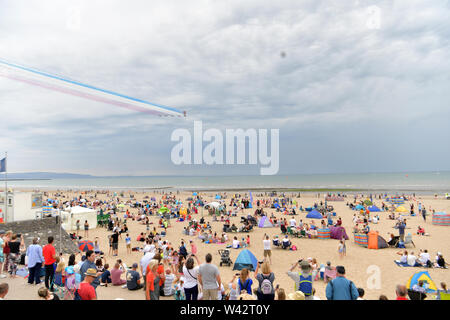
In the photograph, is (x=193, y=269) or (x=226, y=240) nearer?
(x=193, y=269)

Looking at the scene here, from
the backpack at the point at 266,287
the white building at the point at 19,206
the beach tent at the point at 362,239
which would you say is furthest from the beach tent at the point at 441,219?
the white building at the point at 19,206

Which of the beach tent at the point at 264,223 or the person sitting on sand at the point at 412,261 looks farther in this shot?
the beach tent at the point at 264,223

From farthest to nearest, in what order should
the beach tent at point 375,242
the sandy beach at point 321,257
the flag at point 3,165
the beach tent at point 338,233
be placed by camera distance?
the beach tent at point 338,233, the flag at point 3,165, the beach tent at point 375,242, the sandy beach at point 321,257

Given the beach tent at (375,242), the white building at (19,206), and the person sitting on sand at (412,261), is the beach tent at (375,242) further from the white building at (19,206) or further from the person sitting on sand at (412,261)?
the white building at (19,206)

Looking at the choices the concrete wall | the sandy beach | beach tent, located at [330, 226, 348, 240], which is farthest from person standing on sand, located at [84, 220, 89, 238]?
beach tent, located at [330, 226, 348, 240]

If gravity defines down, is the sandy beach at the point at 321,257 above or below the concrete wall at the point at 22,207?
below

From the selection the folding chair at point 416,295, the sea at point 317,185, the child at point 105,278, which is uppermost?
the folding chair at point 416,295
